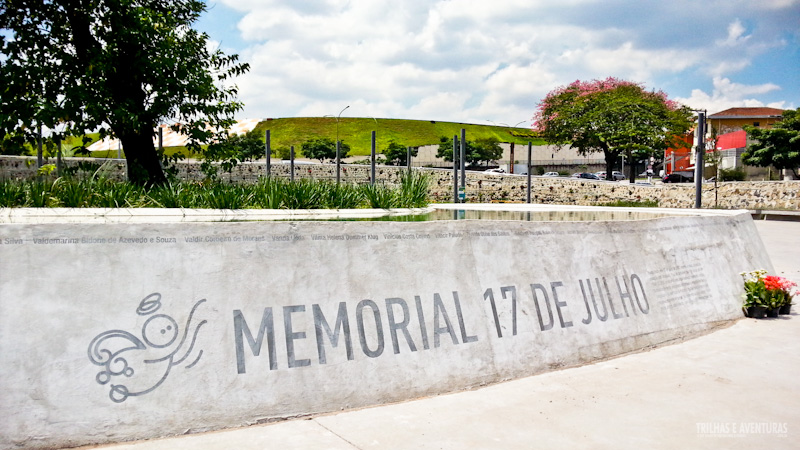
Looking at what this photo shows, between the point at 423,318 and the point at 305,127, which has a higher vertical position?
the point at 305,127

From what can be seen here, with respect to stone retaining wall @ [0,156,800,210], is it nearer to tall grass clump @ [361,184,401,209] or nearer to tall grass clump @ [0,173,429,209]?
tall grass clump @ [361,184,401,209]

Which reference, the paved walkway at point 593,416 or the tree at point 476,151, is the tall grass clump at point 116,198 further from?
the tree at point 476,151

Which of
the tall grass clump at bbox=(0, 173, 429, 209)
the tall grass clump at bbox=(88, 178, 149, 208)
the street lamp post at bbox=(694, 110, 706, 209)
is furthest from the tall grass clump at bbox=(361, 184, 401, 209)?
the street lamp post at bbox=(694, 110, 706, 209)

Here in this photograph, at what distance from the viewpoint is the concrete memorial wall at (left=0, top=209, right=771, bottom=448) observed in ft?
11.9

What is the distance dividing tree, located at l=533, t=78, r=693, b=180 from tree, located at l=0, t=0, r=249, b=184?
35.4m

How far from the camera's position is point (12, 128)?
1118 cm

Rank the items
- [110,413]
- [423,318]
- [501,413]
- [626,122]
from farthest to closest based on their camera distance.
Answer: [626,122] → [423,318] → [501,413] → [110,413]

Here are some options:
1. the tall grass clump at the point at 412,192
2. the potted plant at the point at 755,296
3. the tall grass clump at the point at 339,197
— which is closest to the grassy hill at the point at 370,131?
the tall grass clump at the point at 412,192

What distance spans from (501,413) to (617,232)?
3.10 meters

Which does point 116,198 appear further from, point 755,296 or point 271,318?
point 755,296

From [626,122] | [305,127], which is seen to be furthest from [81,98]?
[305,127]

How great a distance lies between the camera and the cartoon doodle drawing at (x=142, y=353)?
369 centimetres

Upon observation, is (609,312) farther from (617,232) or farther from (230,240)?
(230,240)

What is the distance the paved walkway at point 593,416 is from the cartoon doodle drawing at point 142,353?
1.16 ft
